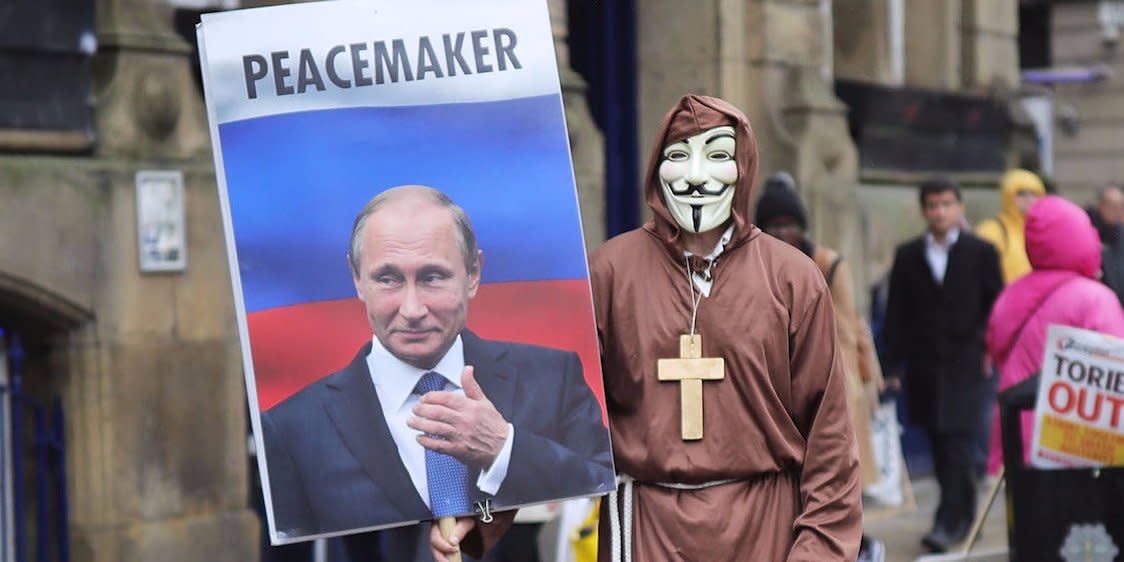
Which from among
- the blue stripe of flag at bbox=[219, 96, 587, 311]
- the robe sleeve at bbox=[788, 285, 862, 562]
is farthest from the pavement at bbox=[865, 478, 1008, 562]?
the blue stripe of flag at bbox=[219, 96, 587, 311]

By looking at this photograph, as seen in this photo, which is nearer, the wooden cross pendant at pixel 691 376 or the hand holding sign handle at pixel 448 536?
the hand holding sign handle at pixel 448 536

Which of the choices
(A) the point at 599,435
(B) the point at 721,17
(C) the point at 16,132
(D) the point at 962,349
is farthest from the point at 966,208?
(A) the point at 599,435

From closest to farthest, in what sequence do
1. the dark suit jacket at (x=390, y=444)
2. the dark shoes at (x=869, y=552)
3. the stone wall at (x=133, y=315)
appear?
the dark suit jacket at (x=390, y=444) < the dark shoes at (x=869, y=552) < the stone wall at (x=133, y=315)

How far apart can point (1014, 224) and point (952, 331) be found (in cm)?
236

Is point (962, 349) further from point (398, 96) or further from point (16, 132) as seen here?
point (398, 96)

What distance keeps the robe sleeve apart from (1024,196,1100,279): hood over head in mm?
3723

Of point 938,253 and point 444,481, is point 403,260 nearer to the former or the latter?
point 444,481

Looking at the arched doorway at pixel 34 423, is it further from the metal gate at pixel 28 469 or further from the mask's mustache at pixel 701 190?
the mask's mustache at pixel 701 190

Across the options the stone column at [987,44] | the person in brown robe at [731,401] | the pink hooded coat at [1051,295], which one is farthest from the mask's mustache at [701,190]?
the stone column at [987,44]

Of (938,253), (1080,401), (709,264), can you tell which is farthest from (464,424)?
(938,253)

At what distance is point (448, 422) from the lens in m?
4.40

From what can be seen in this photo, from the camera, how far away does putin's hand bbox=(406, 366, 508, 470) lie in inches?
173

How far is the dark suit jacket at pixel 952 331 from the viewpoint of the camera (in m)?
10.1

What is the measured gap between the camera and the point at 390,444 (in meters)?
4.37
